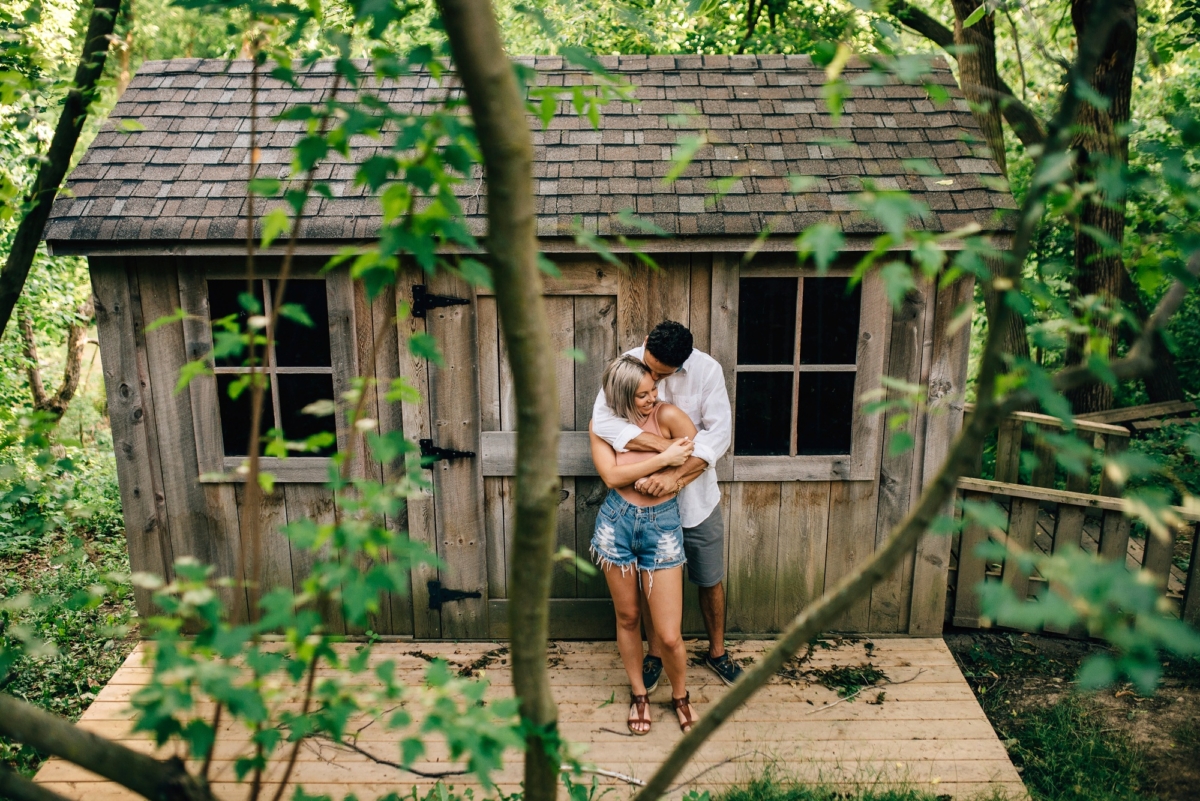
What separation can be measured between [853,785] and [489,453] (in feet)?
7.99

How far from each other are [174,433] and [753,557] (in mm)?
3393

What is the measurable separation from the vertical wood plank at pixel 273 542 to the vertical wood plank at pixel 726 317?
260 cm

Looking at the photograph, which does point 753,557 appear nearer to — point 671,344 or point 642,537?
point 642,537

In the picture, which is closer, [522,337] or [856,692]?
[522,337]

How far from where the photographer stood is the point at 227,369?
13.8 ft

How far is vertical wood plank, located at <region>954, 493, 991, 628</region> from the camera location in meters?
4.73

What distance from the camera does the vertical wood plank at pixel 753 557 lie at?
4.48 m

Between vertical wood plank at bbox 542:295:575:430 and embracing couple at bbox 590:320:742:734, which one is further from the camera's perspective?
vertical wood plank at bbox 542:295:575:430

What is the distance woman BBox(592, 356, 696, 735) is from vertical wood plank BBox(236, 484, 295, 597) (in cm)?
191

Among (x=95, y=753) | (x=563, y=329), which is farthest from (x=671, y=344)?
(x=95, y=753)

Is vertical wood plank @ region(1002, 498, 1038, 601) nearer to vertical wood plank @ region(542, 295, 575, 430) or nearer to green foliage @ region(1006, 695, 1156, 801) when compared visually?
green foliage @ region(1006, 695, 1156, 801)

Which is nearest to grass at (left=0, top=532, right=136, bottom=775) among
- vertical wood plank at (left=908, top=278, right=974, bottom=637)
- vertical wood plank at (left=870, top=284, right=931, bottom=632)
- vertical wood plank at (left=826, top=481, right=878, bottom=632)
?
vertical wood plank at (left=826, top=481, right=878, bottom=632)

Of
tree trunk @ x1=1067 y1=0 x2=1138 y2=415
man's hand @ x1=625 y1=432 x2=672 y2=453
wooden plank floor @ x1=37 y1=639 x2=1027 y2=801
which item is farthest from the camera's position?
tree trunk @ x1=1067 y1=0 x2=1138 y2=415

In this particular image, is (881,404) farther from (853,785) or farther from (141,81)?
(141,81)
